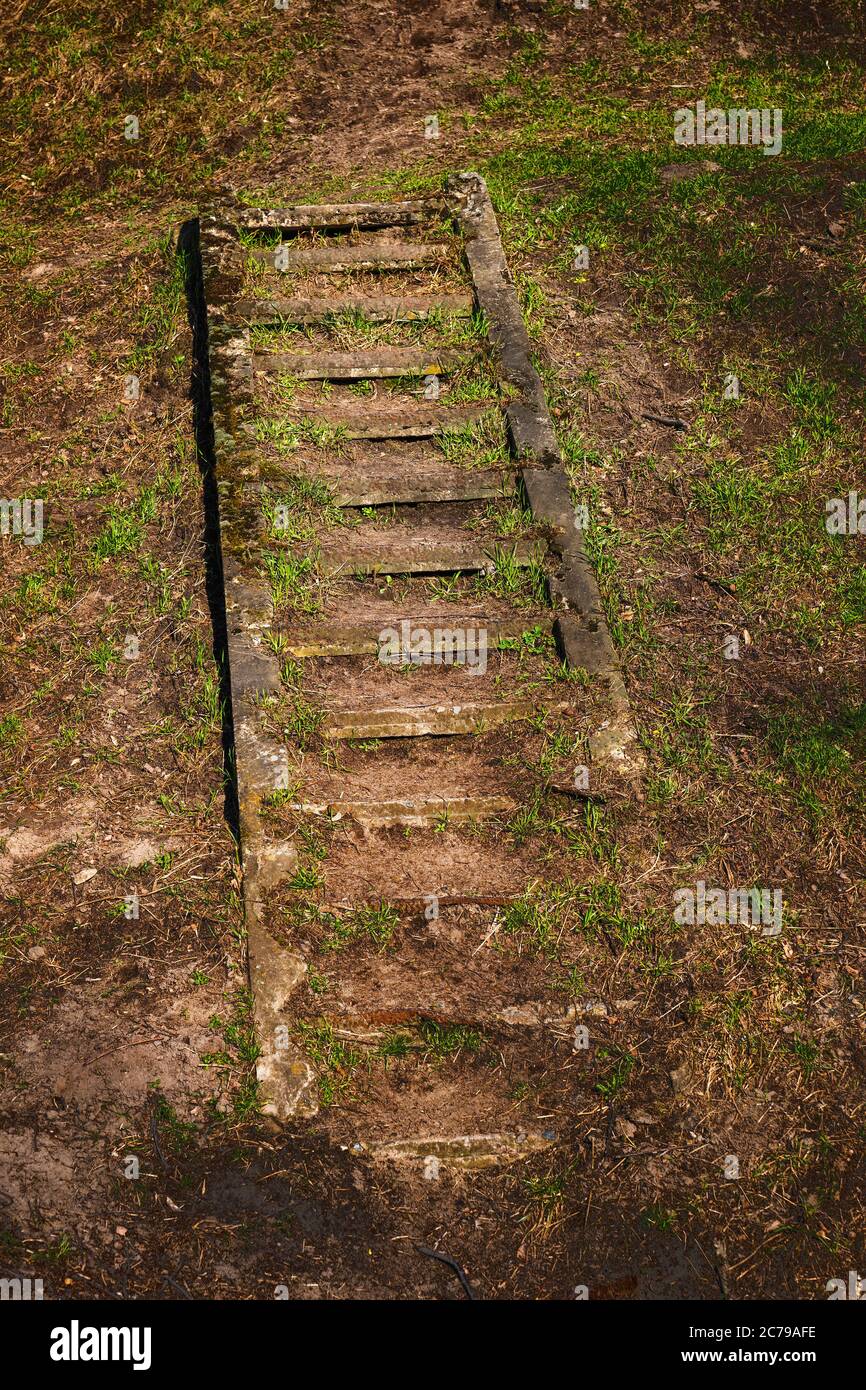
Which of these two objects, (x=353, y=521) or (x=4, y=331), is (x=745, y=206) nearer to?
(x=353, y=521)

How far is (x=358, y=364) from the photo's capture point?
604 cm

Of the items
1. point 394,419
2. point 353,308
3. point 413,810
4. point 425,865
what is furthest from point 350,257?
point 425,865

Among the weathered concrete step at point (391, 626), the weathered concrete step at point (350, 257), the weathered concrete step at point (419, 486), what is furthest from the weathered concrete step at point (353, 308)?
the weathered concrete step at point (391, 626)

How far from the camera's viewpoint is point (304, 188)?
7367mm

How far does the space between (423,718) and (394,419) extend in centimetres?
172

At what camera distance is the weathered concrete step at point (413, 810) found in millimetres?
4551

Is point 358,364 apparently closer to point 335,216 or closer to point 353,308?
point 353,308

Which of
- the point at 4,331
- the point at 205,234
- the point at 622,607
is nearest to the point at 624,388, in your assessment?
the point at 622,607

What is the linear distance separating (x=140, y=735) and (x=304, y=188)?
152 inches

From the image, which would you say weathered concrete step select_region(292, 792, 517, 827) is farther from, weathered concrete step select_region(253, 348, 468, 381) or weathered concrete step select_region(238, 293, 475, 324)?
weathered concrete step select_region(238, 293, 475, 324)

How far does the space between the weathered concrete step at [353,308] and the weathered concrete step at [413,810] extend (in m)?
2.80

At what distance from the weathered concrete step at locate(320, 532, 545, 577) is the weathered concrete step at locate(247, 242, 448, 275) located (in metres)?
1.95

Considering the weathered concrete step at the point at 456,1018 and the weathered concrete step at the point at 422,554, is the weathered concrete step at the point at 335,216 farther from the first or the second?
the weathered concrete step at the point at 456,1018

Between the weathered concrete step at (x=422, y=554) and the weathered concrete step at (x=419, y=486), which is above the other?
the weathered concrete step at (x=419, y=486)
